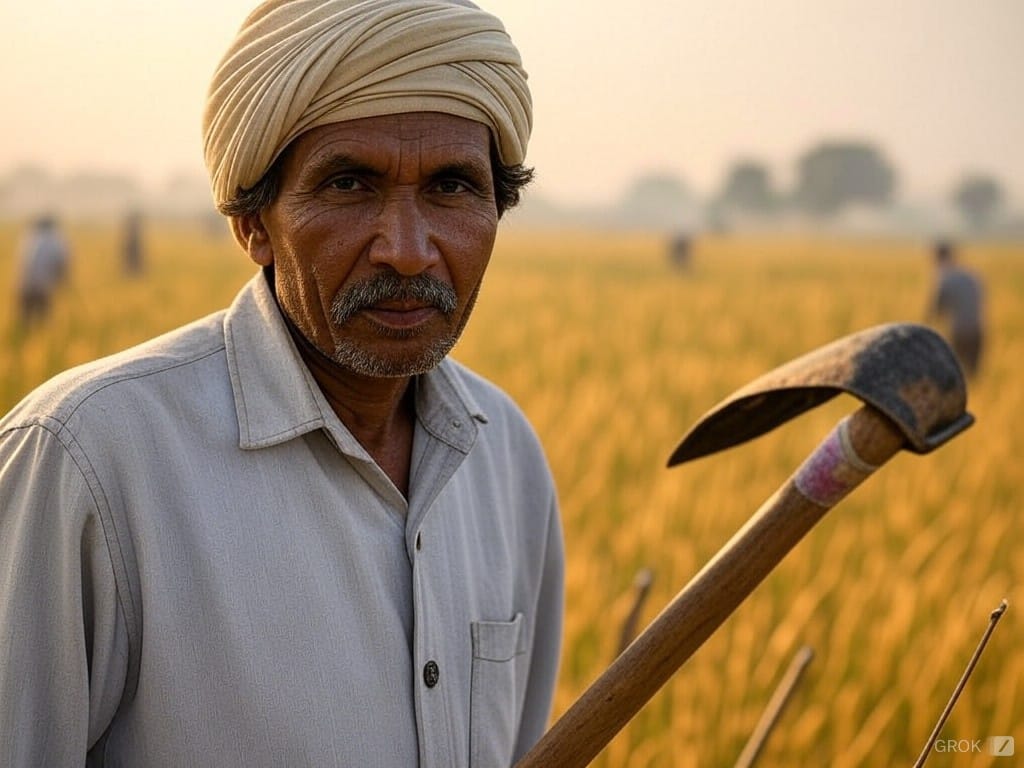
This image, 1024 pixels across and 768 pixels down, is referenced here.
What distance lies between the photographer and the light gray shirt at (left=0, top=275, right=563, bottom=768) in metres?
1.48

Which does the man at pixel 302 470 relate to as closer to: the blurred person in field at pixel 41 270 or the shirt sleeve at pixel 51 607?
the shirt sleeve at pixel 51 607

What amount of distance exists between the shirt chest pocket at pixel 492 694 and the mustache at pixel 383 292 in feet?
1.59

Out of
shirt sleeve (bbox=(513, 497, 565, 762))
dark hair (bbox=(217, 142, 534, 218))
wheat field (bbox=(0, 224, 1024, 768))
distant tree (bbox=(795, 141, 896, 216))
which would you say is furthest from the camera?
distant tree (bbox=(795, 141, 896, 216))

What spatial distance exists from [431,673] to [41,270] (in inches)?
466

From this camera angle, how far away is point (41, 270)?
1255cm

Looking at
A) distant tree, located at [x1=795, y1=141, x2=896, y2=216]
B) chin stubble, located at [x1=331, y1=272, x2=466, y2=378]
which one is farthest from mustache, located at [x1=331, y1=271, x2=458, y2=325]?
distant tree, located at [x1=795, y1=141, x2=896, y2=216]

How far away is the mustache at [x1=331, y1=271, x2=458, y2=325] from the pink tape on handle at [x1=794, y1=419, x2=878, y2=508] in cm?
53


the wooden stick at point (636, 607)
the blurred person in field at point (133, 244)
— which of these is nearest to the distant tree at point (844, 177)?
the blurred person in field at point (133, 244)

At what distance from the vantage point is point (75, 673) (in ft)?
4.82

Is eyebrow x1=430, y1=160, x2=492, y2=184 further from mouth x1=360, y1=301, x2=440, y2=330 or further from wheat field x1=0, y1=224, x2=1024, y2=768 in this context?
wheat field x1=0, y1=224, x2=1024, y2=768

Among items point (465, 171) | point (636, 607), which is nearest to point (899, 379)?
point (465, 171)

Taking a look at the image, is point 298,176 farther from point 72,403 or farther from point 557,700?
point 557,700

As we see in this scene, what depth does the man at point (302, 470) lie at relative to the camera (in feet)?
4.92

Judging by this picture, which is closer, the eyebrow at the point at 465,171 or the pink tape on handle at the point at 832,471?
the pink tape on handle at the point at 832,471
